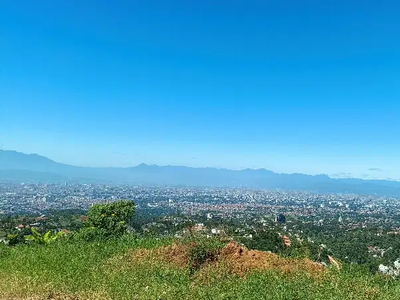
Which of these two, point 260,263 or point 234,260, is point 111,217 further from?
point 260,263

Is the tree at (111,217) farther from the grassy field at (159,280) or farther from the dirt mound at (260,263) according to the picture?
the dirt mound at (260,263)

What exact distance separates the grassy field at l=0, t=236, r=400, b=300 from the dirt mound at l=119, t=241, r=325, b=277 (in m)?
0.03

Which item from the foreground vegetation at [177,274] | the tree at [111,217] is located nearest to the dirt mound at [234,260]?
the foreground vegetation at [177,274]

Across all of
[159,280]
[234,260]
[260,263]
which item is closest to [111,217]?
[234,260]

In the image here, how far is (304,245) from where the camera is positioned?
11844mm

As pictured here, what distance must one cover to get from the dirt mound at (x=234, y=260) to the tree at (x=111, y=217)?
17.9 feet

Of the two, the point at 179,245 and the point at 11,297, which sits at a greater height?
the point at 179,245

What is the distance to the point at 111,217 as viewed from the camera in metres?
16.3

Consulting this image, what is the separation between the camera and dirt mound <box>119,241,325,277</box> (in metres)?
8.56

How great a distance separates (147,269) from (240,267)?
2191 millimetres

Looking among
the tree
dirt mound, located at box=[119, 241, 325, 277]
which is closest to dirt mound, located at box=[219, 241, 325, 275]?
dirt mound, located at box=[119, 241, 325, 277]

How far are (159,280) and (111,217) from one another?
8769 mm

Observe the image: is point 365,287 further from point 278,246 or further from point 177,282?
point 278,246

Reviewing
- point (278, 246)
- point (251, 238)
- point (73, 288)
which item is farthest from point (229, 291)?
point (251, 238)
